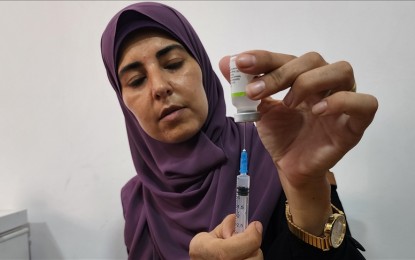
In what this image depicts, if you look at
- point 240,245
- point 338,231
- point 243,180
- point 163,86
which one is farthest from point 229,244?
point 163,86

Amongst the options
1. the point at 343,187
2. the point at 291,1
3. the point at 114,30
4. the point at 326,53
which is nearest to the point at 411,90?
the point at 326,53

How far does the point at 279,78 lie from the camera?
0.48 metres

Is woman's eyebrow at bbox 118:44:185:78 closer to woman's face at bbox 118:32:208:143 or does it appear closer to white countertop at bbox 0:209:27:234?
woman's face at bbox 118:32:208:143

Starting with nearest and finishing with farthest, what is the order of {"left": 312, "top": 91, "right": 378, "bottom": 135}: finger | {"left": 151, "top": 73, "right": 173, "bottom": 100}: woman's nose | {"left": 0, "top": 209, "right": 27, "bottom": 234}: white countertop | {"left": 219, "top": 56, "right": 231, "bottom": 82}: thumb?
{"left": 312, "top": 91, "right": 378, "bottom": 135}: finger < {"left": 219, "top": 56, "right": 231, "bottom": 82}: thumb < {"left": 151, "top": 73, "right": 173, "bottom": 100}: woman's nose < {"left": 0, "top": 209, "right": 27, "bottom": 234}: white countertop

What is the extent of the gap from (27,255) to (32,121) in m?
0.68

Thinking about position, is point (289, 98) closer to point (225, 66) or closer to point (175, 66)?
point (225, 66)

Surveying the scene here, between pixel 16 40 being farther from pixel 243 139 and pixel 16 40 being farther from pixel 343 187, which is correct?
pixel 343 187

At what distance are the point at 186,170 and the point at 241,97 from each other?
41 cm

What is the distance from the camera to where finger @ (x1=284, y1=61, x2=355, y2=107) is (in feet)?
1.51

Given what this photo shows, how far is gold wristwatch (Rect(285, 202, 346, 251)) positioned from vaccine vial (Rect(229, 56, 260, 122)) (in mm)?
267

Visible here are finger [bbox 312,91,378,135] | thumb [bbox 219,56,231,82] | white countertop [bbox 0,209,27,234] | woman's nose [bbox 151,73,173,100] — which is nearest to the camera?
finger [bbox 312,91,378,135]

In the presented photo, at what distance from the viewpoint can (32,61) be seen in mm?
1427

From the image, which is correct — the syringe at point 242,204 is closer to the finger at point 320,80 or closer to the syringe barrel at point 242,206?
the syringe barrel at point 242,206

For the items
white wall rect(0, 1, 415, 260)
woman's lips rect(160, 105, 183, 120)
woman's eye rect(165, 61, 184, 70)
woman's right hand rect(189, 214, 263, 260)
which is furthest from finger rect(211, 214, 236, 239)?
white wall rect(0, 1, 415, 260)
